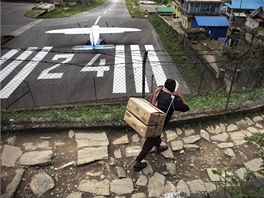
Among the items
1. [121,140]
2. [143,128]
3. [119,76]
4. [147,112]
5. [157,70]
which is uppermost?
[147,112]

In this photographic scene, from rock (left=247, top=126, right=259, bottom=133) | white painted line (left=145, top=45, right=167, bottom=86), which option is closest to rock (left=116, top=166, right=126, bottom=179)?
rock (left=247, top=126, right=259, bottom=133)

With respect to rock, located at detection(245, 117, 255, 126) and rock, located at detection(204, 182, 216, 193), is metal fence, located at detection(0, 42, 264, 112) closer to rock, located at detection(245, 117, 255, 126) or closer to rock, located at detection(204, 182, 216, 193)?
rock, located at detection(245, 117, 255, 126)

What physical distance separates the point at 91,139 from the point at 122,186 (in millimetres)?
1569

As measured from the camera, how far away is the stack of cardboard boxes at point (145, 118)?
4.10 metres

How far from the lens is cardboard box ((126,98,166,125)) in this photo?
13.4ft


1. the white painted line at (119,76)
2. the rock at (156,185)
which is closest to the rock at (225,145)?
the rock at (156,185)

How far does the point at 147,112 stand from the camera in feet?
13.4

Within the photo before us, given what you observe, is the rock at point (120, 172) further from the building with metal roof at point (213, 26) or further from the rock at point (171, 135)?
the building with metal roof at point (213, 26)

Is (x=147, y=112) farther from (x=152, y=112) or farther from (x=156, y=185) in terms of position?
(x=156, y=185)

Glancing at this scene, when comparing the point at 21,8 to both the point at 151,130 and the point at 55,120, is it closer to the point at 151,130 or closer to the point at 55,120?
the point at 55,120

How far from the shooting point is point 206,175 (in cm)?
466

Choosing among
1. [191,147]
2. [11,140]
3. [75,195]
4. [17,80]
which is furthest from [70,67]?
[75,195]

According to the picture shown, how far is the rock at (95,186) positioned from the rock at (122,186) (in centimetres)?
12

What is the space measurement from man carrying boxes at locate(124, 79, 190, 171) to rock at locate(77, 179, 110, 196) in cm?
73
